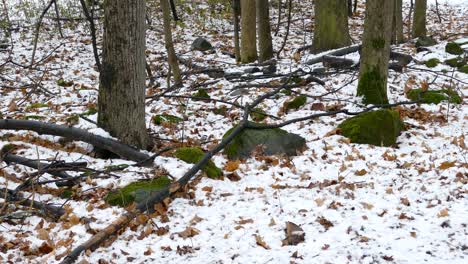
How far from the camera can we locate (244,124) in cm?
615

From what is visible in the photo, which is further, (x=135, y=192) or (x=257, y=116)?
(x=257, y=116)

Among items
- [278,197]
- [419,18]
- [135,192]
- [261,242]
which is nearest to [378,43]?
[278,197]

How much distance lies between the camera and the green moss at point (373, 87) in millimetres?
7391

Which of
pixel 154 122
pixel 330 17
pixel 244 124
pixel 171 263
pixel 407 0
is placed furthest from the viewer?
pixel 407 0

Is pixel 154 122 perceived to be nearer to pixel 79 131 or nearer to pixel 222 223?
pixel 79 131

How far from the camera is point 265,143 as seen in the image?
6.08 metres

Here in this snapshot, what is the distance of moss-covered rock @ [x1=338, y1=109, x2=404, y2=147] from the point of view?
6.22 meters

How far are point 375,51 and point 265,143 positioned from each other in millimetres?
2729

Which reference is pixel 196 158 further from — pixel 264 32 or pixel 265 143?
pixel 264 32

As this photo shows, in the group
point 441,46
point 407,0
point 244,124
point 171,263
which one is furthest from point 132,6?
point 407,0

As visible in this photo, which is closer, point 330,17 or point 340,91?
point 340,91

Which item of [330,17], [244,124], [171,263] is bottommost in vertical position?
[171,263]

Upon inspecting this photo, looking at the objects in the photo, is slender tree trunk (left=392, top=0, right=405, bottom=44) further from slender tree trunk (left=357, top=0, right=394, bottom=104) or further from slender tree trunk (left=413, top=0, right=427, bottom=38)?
slender tree trunk (left=357, top=0, right=394, bottom=104)

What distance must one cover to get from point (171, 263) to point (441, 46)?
35.8 ft
